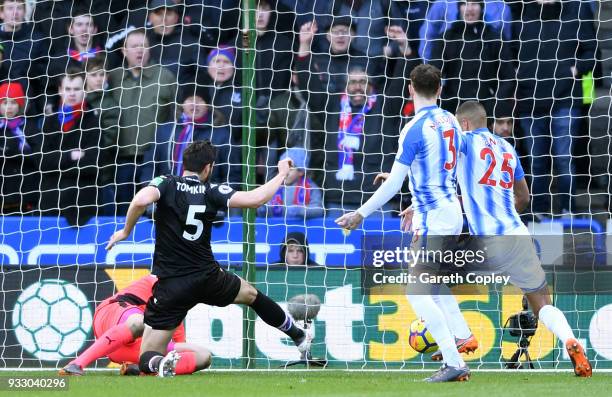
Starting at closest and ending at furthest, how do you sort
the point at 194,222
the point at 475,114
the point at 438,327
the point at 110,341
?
1. the point at 438,327
2. the point at 194,222
3. the point at 110,341
4. the point at 475,114

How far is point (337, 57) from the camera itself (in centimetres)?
1198

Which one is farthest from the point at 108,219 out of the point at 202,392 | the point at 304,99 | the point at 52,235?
the point at 202,392

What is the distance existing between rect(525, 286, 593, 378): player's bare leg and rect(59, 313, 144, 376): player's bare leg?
111 inches

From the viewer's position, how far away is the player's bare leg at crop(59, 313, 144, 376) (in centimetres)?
859

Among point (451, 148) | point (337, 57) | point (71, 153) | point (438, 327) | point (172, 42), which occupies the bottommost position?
point (438, 327)

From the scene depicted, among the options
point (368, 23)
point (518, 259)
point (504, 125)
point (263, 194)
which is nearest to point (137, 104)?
point (368, 23)

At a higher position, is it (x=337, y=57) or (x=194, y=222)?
(x=337, y=57)

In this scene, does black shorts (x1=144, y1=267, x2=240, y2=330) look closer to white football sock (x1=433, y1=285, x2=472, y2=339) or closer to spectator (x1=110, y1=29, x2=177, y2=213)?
white football sock (x1=433, y1=285, x2=472, y2=339)

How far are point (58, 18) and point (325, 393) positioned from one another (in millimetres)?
6406

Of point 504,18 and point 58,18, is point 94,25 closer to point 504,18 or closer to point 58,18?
point 58,18

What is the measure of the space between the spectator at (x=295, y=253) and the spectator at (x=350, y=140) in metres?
0.94

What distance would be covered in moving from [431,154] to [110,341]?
2657mm

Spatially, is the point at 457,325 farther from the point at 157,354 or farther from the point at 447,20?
the point at 447,20

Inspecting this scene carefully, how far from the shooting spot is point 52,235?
11.0 meters
